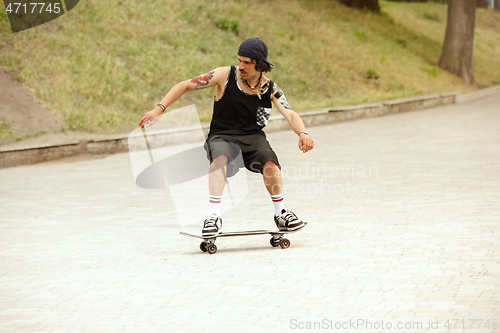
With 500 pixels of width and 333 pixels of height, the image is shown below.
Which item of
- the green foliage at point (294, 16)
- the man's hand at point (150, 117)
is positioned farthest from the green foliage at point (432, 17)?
the man's hand at point (150, 117)

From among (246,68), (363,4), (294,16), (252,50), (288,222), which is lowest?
(288,222)

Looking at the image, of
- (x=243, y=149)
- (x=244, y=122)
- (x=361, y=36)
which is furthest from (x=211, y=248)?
(x=361, y=36)

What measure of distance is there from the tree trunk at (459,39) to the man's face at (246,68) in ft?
79.2

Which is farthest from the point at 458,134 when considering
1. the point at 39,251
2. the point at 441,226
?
the point at 39,251

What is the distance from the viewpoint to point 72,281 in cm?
509

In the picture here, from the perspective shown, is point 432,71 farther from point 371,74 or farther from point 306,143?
point 306,143

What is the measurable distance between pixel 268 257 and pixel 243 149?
0.98m

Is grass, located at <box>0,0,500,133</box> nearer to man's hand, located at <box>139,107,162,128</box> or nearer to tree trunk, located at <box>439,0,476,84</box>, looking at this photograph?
tree trunk, located at <box>439,0,476,84</box>

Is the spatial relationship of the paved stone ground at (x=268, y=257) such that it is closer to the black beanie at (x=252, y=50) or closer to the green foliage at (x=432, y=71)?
the black beanie at (x=252, y=50)

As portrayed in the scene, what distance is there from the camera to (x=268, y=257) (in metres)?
5.71

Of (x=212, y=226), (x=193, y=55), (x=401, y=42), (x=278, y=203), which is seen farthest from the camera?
(x=401, y=42)

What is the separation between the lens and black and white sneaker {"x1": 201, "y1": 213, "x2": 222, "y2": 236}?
5918 millimetres

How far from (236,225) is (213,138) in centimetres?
122

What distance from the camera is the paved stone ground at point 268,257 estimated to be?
13.7 feet
